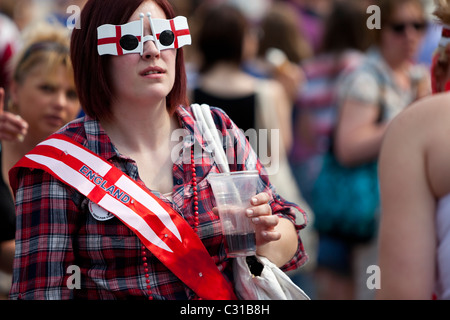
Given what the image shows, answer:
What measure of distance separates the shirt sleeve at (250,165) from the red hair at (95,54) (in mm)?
423

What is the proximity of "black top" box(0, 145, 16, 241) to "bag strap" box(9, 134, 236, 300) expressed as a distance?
2.29ft

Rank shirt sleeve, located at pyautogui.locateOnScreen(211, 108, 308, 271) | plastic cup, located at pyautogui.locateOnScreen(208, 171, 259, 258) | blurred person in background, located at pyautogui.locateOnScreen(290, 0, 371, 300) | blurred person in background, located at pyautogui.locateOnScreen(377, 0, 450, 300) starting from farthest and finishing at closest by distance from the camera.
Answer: blurred person in background, located at pyautogui.locateOnScreen(290, 0, 371, 300), shirt sleeve, located at pyautogui.locateOnScreen(211, 108, 308, 271), plastic cup, located at pyautogui.locateOnScreen(208, 171, 259, 258), blurred person in background, located at pyautogui.locateOnScreen(377, 0, 450, 300)

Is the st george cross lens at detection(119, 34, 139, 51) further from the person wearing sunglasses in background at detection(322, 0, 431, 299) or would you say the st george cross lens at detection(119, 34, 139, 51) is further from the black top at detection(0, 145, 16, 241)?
the person wearing sunglasses in background at detection(322, 0, 431, 299)

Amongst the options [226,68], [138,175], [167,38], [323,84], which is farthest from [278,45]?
[138,175]

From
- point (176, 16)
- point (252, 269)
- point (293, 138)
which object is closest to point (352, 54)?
point (293, 138)

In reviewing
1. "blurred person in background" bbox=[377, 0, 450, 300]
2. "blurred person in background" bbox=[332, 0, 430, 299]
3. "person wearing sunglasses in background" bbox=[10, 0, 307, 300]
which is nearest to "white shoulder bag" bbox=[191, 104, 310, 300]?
"person wearing sunglasses in background" bbox=[10, 0, 307, 300]

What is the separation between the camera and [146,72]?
2.38 m

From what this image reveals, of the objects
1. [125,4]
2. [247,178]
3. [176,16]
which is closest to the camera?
[247,178]

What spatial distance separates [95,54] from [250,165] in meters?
0.69

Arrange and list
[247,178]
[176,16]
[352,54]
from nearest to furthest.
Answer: [247,178] < [176,16] < [352,54]

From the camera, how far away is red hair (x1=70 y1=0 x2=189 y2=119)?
2.38m

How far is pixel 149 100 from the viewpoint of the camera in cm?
240

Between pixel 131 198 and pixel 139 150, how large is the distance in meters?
0.23

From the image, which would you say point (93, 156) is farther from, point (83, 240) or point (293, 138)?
point (293, 138)
